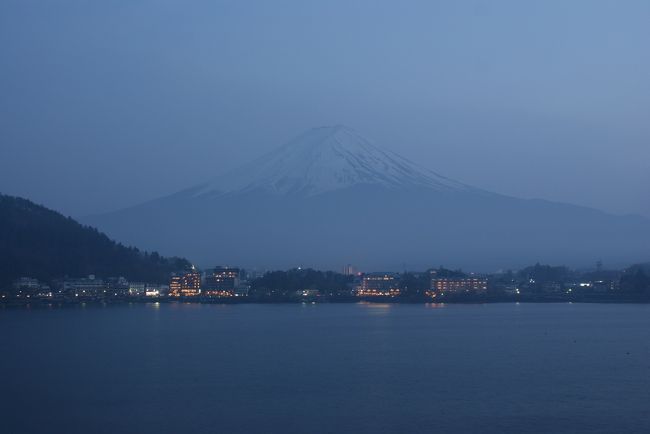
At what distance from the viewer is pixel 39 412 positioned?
730cm

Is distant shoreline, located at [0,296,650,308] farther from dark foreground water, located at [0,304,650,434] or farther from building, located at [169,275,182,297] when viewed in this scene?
dark foreground water, located at [0,304,650,434]

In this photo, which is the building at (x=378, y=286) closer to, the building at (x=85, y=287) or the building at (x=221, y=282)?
the building at (x=221, y=282)

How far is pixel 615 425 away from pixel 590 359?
3.93 m

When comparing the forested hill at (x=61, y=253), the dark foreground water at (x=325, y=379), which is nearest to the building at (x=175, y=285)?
the forested hill at (x=61, y=253)

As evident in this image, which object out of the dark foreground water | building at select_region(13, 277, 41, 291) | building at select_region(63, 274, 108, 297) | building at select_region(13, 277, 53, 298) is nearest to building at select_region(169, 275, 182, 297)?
building at select_region(63, 274, 108, 297)

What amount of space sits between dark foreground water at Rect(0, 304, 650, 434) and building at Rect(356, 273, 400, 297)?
13926 millimetres

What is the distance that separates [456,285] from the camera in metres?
29.5

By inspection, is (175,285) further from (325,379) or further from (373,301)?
(325,379)

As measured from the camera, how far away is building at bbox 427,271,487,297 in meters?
29.4

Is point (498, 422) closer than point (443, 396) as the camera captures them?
Yes

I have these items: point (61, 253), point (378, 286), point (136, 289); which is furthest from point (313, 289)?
point (61, 253)

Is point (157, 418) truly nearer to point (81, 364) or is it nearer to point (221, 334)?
point (81, 364)

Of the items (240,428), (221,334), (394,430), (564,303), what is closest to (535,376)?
(394,430)

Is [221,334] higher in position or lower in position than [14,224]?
lower
